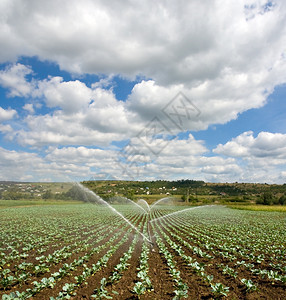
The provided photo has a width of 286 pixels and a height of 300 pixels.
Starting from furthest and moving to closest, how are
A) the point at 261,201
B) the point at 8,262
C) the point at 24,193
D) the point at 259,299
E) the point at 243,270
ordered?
the point at 24,193 < the point at 261,201 < the point at 8,262 < the point at 243,270 < the point at 259,299

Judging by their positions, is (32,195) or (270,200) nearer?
(270,200)

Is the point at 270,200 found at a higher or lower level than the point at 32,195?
higher

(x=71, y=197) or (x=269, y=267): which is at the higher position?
(x=269, y=267)

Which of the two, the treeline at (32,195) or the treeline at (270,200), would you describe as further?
the treeline at (32,195)

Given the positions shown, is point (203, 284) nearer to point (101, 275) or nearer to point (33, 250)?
point (101, 275)

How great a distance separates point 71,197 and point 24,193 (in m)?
23.7

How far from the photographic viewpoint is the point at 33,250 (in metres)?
14.0

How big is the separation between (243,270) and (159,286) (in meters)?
4.66

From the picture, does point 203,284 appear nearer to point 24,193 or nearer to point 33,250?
point 33,250

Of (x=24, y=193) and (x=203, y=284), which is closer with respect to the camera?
(x=203, y=284)

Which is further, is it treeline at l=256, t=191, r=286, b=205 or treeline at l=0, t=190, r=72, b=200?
treeline at l=0, t=190, r=72, b=200

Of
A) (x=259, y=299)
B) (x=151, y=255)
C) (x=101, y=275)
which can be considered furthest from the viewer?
(x=151, y=255)

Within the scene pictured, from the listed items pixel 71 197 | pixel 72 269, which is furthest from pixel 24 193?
pixel 72 269

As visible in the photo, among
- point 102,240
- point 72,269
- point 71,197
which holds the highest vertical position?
point 72,269
